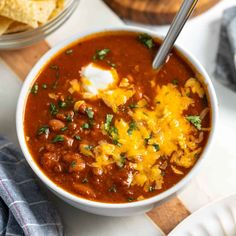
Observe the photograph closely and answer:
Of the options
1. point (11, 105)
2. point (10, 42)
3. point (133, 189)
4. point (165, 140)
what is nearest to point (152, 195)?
point (133, 189)

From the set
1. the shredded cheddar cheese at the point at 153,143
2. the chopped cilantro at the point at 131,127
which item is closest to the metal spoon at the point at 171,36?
the shredded cheddar cheese at the point at 153,143

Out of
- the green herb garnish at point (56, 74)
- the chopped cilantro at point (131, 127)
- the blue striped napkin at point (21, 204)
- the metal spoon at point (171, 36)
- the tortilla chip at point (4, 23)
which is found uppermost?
the metal spoon at point (171, 36)

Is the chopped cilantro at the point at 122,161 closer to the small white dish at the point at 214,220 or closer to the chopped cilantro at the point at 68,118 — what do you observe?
the chopped cilantro at the point at 68,118

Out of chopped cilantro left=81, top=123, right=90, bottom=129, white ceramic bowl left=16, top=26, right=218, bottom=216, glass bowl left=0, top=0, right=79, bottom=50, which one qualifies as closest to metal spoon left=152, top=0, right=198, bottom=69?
white ceramic bowl left=16, top=26, right=218, bottom=216

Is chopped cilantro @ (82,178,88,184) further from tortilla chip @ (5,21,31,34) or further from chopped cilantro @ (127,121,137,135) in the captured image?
tortilla chip @ (5,21,31,34)

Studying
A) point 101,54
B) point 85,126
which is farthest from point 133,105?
point 101,54
